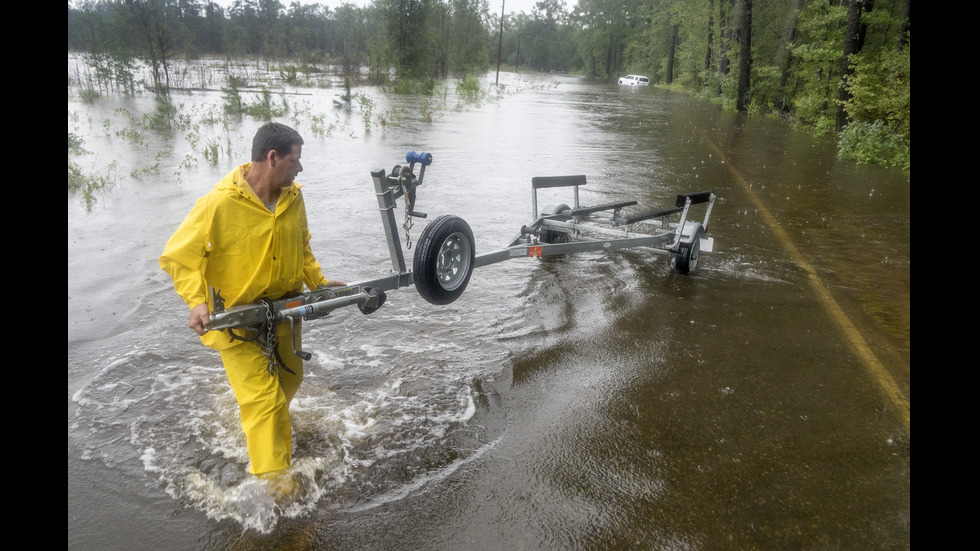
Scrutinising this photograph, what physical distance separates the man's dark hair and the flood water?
1.85m

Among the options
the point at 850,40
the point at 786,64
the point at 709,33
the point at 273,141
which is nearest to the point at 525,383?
the point at 273,141

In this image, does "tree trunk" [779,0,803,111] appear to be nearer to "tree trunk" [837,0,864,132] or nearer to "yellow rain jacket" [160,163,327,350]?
"tree trunk" [837,0,864,132]

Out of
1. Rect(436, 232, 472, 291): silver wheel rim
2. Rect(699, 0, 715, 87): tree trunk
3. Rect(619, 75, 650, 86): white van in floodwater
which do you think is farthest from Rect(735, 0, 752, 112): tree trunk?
Rect(619, 75, 650, 86): white van in floodwater

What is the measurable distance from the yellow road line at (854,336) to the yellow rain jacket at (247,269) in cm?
347

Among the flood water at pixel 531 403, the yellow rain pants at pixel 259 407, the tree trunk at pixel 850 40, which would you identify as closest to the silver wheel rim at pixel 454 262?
the flood water at pixel 531 403

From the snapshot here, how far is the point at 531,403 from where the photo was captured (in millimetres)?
4707

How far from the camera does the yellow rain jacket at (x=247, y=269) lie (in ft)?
10.6

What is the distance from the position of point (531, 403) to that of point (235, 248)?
7.87 ft

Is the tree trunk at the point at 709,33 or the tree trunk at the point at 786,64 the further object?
the tree trunk at the point at 709,33

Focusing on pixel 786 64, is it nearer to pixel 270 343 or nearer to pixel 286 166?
pixel 286 166

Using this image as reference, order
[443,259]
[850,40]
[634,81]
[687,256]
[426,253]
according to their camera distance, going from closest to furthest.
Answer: [426,253]
[443,259]
[687,256]
[850,40]
[634,81]

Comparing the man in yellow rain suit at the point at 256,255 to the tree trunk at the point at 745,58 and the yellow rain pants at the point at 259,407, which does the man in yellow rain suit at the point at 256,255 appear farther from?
the tree trunk at the point at 745,58
